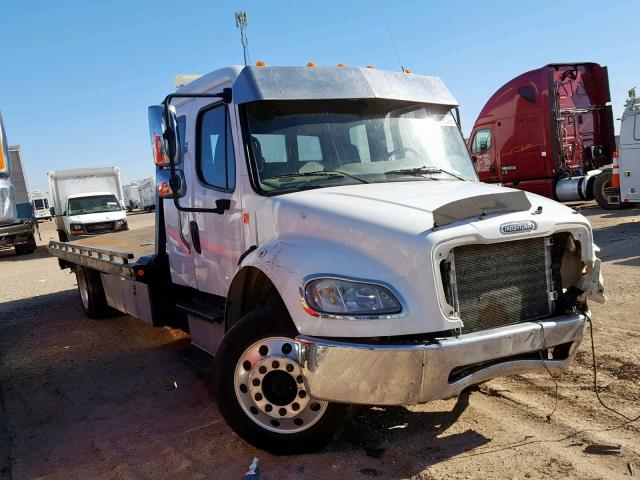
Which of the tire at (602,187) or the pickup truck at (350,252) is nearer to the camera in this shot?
the pickup truck at (350,252)

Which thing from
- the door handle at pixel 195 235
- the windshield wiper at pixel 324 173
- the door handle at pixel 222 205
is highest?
the windshield wiper at pixel 324 173

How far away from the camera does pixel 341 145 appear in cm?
447

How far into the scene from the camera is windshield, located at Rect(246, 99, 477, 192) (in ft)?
14.3

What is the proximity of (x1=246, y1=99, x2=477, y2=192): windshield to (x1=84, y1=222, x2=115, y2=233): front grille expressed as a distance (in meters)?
17.8

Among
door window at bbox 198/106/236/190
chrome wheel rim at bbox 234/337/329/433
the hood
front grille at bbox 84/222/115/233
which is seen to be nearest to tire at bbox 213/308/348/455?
chrome wheel rim at bbox 234/337/329/433

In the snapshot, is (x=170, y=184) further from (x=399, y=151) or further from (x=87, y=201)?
(x=87, y=201)

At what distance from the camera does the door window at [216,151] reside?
4578mm

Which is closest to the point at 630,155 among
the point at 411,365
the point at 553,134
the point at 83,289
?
the point at 553,134

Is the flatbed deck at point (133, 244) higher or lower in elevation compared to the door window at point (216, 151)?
lower

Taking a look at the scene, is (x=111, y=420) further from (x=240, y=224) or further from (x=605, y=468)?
(x=605, y=468)

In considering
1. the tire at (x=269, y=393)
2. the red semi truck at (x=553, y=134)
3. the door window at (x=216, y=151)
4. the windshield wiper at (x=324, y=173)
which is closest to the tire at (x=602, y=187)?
the red semi truck at (x=553, y=134)

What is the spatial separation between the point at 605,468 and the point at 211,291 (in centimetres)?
319

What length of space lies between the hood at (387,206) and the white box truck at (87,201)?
18079 mm

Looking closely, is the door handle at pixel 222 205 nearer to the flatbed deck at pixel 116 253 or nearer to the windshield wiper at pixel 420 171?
the windshield wiper at pixel 420 171
